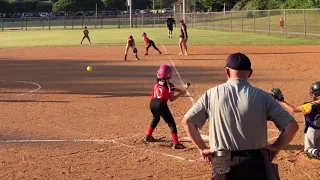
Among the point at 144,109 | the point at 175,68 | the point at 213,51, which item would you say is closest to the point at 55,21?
the point at 213,51

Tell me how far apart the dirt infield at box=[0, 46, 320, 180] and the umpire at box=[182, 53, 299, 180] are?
312cm

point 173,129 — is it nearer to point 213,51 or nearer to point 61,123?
point 61,123

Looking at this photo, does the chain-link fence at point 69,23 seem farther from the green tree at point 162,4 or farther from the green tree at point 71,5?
the green tree at point 162,4

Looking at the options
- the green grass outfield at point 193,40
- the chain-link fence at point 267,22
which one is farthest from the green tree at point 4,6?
the green grass outfield at point 193,40

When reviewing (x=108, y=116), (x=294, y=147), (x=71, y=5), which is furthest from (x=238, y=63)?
(x=71, y=5)

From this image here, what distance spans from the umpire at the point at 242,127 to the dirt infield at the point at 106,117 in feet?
10.2

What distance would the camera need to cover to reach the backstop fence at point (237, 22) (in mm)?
44844

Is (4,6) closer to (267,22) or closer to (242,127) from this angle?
(267,22)

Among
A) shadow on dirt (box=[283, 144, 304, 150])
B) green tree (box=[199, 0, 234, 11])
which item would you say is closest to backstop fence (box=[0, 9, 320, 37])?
green tree (box=[199, 0, 234, 11])

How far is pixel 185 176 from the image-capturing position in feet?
22.9

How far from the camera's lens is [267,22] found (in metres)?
51.9

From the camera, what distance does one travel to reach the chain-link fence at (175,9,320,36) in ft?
144

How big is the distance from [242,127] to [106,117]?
8.05 meters

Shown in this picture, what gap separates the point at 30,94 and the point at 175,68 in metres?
7.68
